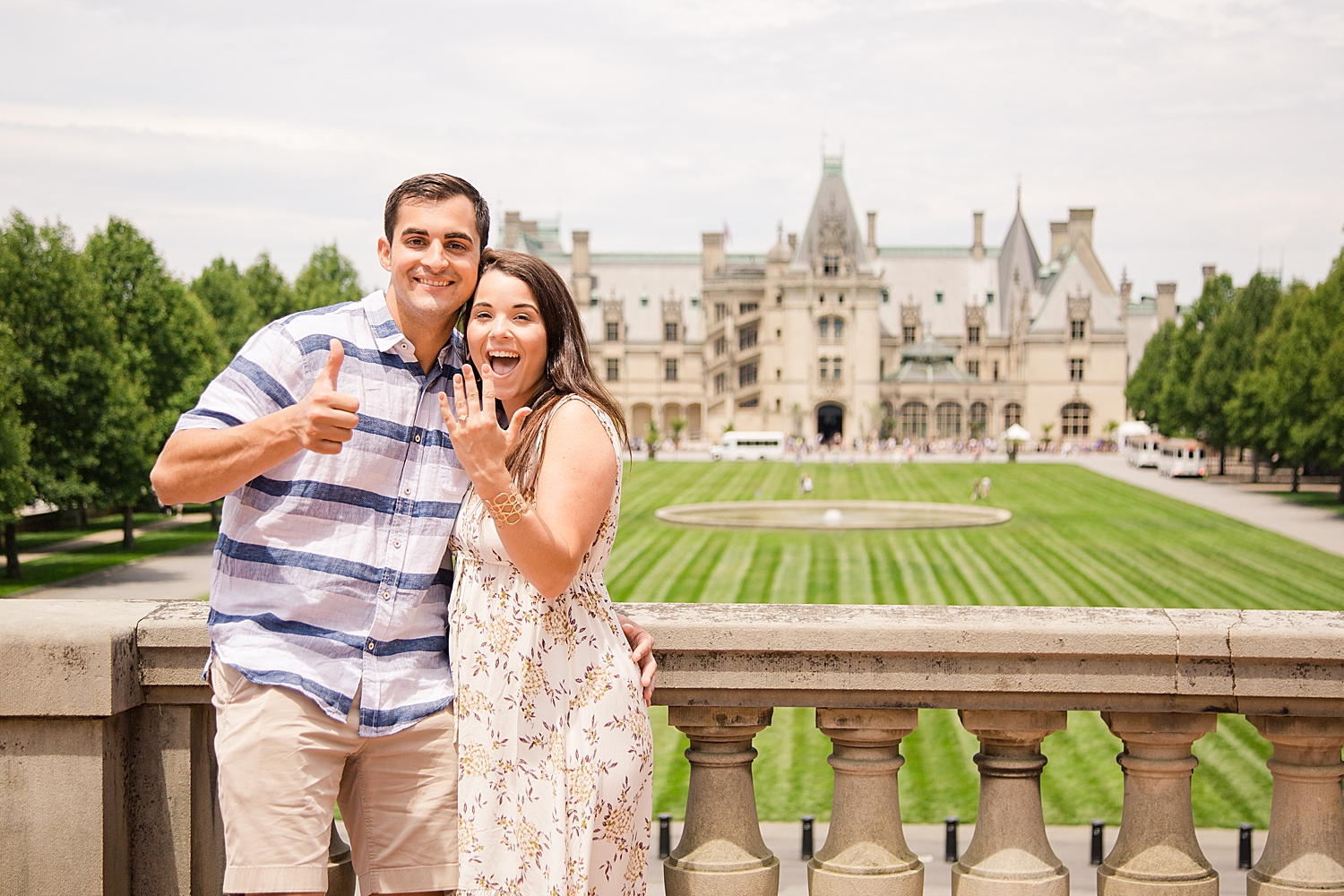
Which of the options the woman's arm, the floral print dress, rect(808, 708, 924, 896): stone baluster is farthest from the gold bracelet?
rect(808, 708, 924, 896): stone baluster

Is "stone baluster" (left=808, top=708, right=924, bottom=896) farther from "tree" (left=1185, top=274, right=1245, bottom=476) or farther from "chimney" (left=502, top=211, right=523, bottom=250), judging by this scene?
"chimney" (left=502, top=211, right=523, bottom=250)

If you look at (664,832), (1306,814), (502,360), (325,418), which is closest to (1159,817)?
(1306,814)

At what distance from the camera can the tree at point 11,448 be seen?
25.5m

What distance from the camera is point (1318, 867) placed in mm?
3639

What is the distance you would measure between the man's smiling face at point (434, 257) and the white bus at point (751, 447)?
7031 centimetres

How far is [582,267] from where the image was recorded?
10000 cm

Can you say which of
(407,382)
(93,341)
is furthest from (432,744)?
(93,341)

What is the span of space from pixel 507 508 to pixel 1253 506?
150ft

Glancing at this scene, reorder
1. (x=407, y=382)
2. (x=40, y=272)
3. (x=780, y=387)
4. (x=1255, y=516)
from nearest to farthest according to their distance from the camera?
1. (x=407, y=382)
2. (x=40, y=272)
3. (x=1255, y=516)
4. (x=780, y=387)

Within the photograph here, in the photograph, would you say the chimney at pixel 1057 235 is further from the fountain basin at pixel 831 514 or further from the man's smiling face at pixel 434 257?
the man's smiling face at pixel 434 257

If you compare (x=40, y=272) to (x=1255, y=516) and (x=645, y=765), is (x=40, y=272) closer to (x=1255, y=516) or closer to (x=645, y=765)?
(x=645, y=765)

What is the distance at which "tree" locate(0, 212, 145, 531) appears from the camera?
29625 mm

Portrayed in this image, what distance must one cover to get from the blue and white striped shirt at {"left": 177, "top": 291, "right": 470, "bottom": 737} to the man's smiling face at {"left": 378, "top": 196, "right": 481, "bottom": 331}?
115mm

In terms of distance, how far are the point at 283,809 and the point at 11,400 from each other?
28.6 meters
